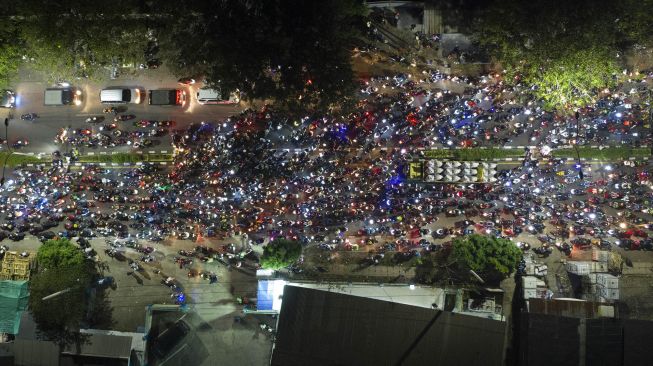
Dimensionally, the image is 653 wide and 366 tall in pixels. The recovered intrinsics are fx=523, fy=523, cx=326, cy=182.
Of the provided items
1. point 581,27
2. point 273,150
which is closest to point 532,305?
point 581,27

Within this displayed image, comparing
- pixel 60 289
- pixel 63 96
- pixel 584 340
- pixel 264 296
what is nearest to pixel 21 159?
pixel 63 96

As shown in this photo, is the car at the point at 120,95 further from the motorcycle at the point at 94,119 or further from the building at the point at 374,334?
the building at the point at 374,334

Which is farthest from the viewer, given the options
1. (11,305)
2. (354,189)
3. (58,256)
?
(354,189)

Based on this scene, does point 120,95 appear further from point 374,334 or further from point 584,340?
point 584,340

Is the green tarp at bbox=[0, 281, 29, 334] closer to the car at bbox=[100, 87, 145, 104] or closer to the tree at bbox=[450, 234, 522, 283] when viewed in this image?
the car at bbox=[100, 87, 145, 104]

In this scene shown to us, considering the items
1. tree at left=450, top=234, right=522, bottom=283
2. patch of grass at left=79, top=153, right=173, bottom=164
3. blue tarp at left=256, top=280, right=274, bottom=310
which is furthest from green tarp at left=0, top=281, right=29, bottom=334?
tree at left=450, top=234, right=522, bottom=283

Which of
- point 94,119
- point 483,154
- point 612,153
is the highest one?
point 94,119

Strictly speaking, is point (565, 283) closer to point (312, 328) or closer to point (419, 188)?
point (419, 188)
